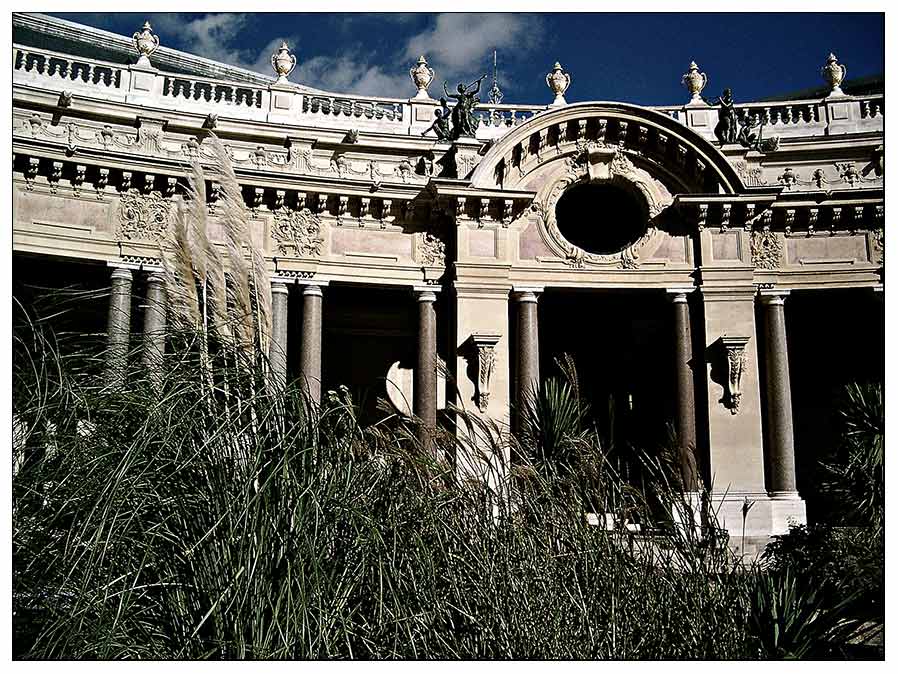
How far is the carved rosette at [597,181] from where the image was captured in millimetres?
18438

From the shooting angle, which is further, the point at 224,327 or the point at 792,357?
the point at 792,357

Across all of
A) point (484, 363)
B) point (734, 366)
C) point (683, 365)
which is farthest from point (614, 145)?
point (484, 363)

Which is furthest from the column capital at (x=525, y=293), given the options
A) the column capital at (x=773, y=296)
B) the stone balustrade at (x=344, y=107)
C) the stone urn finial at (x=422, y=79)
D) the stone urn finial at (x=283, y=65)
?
the stone urn finial at (x=283, y=65)

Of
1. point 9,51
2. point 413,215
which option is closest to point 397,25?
point 9,51

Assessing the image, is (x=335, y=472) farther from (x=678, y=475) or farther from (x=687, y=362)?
(x=687, y=362)

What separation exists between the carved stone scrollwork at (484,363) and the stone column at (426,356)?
858mm

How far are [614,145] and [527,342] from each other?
15.7 feet

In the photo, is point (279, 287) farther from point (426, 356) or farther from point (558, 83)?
point (558, 83)

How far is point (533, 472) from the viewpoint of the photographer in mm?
5645

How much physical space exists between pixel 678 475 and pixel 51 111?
15177 mm

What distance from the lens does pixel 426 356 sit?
17703 millimetres

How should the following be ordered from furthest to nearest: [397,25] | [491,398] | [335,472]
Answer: [491,398] → [397,25] → [335,472]

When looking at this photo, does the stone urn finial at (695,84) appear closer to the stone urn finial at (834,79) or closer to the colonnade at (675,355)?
the stone urn finial at (834,79)
